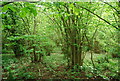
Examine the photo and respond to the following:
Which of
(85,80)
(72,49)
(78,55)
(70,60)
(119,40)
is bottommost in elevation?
(85,80)

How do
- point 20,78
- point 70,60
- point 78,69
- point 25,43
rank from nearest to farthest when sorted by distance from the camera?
point 20,78
point 78,69
point 70,60
point 25,43

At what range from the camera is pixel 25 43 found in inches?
265

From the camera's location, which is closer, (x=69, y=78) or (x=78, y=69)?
(x=69, y=78)

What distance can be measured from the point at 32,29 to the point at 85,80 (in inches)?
156

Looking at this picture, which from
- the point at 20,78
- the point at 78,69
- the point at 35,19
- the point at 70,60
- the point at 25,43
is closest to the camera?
the point at 20,78

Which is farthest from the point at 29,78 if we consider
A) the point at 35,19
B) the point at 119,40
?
the point at 119,40

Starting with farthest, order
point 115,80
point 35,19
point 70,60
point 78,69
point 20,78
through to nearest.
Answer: point 35,19 → point 70,60 → point 78,69 → point 20,78 → point 115,80

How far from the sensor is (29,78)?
449 cm

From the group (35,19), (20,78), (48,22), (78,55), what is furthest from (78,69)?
(35,19)

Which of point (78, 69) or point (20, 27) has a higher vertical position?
point (20, 27)

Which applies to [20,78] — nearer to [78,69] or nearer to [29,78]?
[29,78]

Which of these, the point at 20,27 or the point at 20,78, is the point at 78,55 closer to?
the point at 20,78

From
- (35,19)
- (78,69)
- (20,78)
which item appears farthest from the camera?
(35,19)

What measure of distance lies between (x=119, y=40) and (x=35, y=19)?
14.6 ft
